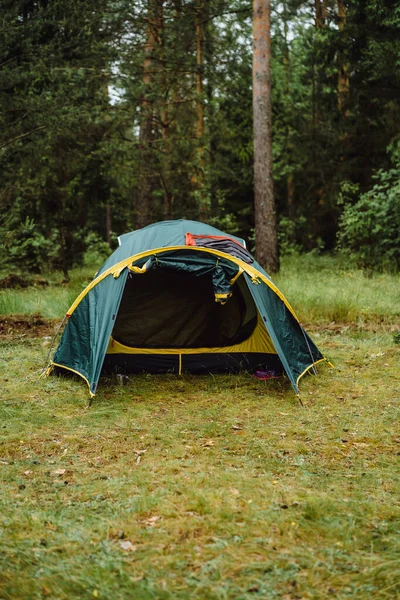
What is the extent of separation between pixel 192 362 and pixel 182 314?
0.60 meters

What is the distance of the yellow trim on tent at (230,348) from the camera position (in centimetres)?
696

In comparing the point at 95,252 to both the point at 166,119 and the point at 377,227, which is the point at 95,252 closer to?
the point at 166,119

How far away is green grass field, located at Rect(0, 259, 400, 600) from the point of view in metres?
2.83

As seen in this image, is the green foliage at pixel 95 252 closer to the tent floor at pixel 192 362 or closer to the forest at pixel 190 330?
the forest at pixel 190 330

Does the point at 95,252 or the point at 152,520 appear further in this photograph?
the point at 95,252

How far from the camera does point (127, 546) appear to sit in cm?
310

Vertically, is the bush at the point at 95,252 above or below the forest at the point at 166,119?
below

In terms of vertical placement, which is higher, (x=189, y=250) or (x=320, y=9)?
(x=320, y=9)

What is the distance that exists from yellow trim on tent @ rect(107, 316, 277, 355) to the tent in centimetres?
1

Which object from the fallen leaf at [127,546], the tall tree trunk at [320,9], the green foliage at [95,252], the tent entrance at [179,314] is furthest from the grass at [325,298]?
the tall tree trunk at [320,9]

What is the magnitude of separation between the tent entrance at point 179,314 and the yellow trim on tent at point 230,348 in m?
0.05

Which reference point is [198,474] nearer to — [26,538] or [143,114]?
[26,538]

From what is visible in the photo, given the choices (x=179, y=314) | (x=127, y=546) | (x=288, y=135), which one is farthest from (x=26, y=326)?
(x=288, y=135)

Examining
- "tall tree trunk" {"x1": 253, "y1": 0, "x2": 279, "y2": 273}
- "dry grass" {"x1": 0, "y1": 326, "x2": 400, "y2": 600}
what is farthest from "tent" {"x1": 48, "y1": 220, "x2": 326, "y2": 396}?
"tall tree trunk" {"x1": 253, "y1": 0, "x2": 279, "y2": 273}
